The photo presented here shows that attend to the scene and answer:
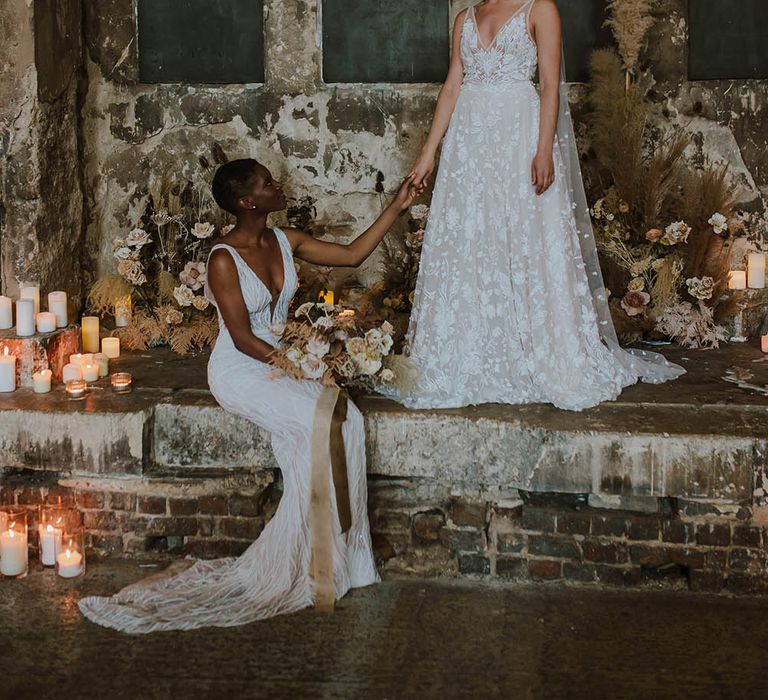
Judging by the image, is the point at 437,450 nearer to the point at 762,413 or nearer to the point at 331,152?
the point at 762,413

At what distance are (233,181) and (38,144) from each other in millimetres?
1906

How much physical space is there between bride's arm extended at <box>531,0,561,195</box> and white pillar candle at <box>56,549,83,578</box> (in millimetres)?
2608

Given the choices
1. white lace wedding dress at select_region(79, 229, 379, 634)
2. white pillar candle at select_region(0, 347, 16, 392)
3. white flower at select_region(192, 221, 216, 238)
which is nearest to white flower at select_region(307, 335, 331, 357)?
white lace wedding dress at select_region(79, 229, 379, 634)

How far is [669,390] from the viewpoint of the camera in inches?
189

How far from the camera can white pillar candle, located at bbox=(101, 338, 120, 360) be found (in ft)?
18.9

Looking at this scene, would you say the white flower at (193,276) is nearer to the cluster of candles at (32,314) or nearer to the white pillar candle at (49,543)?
the cluster of candles at (32,314)

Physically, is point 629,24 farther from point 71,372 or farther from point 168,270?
point 71,372

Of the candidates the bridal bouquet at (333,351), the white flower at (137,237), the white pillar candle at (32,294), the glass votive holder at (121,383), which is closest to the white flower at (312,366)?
the bridal bouquet at (333,351)

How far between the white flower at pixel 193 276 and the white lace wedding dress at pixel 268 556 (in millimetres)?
1632

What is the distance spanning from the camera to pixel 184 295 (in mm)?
5984

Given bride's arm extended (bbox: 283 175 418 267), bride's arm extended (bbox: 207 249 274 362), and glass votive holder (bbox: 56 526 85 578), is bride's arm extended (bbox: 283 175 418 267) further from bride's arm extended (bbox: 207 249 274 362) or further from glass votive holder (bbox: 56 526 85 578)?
glass votive holder (bbox: 56 526 85 578)

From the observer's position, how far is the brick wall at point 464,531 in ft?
13.6

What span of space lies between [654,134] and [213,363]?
11.2 feet

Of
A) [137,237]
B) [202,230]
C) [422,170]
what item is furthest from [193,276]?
[422,170]
